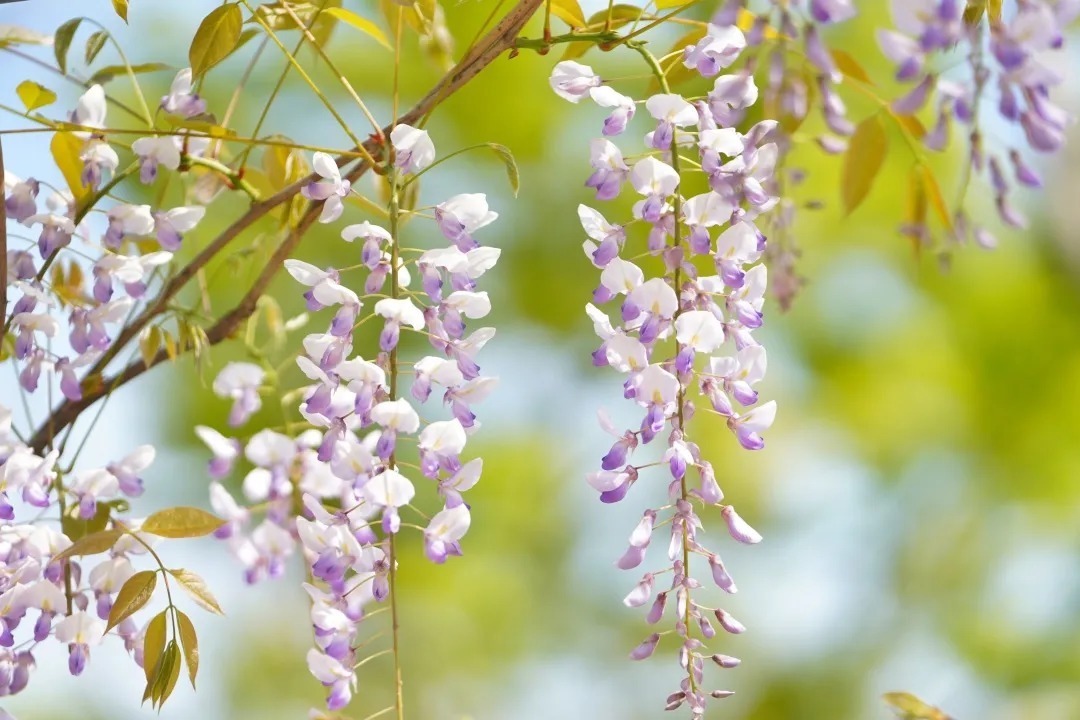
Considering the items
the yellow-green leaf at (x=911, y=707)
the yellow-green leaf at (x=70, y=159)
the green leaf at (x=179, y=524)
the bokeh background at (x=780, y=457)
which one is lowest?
the yellow-green leaf at (x=911, y=707)

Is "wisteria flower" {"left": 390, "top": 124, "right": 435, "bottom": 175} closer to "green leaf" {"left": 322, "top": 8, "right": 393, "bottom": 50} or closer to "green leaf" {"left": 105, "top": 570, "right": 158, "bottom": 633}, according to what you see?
"green leaf" {"left": 322, "top": 8, "right": 393, "bottom": 50}

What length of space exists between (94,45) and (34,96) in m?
0.05

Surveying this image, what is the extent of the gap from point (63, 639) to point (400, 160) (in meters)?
0.34

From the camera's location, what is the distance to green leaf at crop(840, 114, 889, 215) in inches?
29.9

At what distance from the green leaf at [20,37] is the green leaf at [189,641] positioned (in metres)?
0.37

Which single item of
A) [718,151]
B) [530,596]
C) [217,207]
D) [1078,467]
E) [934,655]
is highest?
[217,207]

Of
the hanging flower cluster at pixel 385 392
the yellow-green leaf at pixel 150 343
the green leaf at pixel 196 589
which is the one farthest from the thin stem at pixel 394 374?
the yellow-green leaf at pixel 150 343

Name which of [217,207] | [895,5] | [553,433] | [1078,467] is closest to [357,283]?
[217,207]

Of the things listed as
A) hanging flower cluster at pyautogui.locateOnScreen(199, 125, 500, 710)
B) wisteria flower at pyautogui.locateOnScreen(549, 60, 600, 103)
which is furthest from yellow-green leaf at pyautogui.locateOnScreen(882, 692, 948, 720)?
wisteria flower at pyautogui.locateOnScreen(549, 60, 600, 103)

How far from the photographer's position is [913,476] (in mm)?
5531

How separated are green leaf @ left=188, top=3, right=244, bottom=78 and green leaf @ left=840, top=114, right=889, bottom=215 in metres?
0.40

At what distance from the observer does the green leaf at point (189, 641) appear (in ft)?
1.99

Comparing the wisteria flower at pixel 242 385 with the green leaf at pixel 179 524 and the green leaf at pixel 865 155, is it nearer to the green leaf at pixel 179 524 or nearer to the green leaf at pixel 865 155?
the green leaf at pixel 179 524

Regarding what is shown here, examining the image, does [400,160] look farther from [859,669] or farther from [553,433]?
[859,669]
